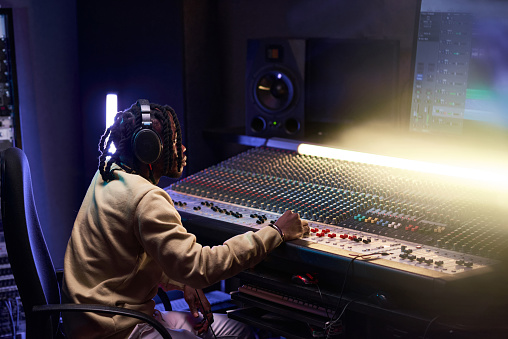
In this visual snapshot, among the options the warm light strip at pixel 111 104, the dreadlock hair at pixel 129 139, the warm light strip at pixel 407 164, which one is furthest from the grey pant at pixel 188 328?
the warm light strip at pixel 111 104

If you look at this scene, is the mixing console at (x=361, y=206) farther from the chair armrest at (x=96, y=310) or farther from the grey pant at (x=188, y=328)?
the chair armrest at (x=96, y=310)

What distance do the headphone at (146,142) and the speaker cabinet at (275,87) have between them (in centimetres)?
98

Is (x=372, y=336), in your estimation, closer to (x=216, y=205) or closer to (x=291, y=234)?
(x=291, y=234)

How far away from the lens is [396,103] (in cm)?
258

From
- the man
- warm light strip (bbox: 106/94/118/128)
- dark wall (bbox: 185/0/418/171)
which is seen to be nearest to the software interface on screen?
dark wall (bbox: 185/0/418/171)

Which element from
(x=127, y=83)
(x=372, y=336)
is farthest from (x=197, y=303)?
(x=127, y=83)

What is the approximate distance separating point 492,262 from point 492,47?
83 cm

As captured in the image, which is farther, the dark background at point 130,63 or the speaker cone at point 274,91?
the dark background at point 130,63

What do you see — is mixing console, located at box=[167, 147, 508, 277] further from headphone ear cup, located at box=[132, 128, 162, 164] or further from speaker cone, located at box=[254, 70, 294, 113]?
headphone ear cup, located at box=[132, 128, 162, 164]

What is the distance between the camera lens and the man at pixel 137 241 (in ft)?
5.57

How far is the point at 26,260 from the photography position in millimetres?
1653

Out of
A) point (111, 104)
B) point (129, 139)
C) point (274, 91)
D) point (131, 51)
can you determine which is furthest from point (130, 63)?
point (129, 139)

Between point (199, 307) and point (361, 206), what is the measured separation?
61 centimetres

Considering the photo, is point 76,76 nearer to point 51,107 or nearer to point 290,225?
point 51,107
